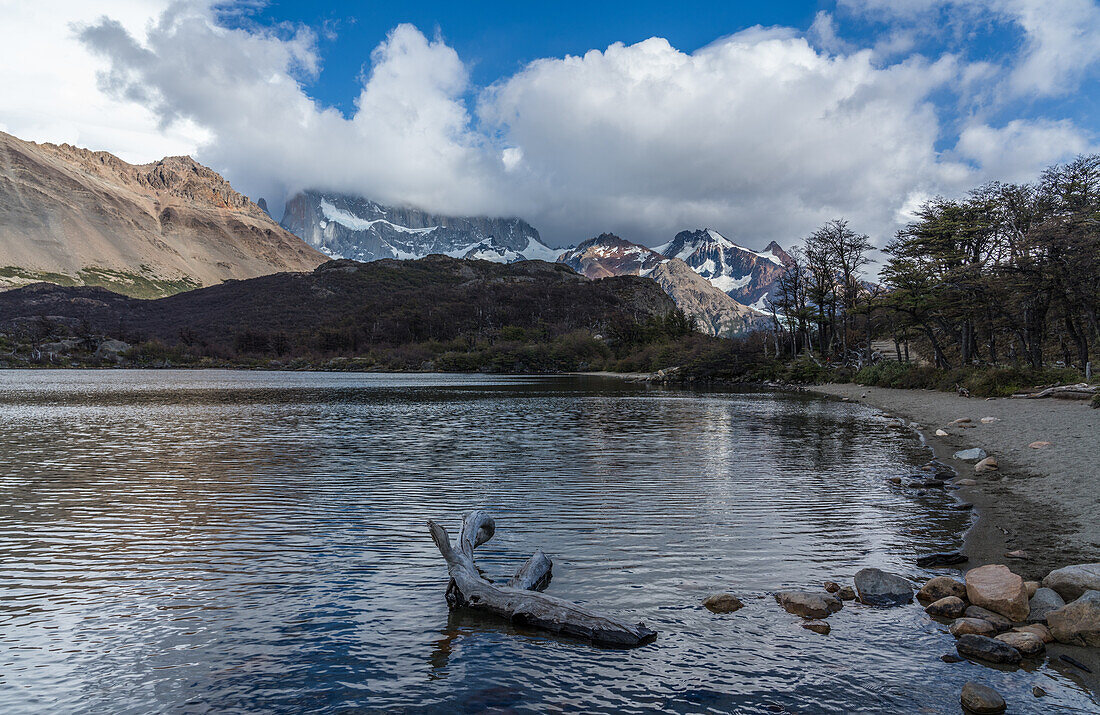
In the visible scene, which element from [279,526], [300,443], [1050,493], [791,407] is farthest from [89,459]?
[791,407]

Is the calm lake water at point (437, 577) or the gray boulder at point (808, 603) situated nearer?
the calm lake water at point (437, 577)

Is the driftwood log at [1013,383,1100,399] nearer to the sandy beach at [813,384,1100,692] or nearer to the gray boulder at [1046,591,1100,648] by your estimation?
the sandy beach at [813,384,1100,692]

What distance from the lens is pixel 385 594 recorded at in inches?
406

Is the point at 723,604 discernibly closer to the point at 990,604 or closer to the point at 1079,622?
the point at 990,604

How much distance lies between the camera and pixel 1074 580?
9.33m

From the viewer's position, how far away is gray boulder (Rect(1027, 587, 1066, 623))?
28.9 feet

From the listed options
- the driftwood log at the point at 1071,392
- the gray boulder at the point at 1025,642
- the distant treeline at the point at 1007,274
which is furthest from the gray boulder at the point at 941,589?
the distant treeline at the point at 1007,274

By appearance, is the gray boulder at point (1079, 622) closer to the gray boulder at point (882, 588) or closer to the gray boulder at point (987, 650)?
the gray boulder at point (987, 650)

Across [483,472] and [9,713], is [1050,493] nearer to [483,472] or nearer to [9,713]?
[483,472]

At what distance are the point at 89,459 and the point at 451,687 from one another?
2434 cm

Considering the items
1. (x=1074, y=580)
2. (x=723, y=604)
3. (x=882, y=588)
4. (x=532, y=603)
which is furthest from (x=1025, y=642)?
(x=532, y=603)

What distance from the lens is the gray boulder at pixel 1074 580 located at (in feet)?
30.1

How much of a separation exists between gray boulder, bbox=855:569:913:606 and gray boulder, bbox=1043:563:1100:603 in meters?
2.04

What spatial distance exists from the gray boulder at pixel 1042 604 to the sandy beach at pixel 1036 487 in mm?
681
